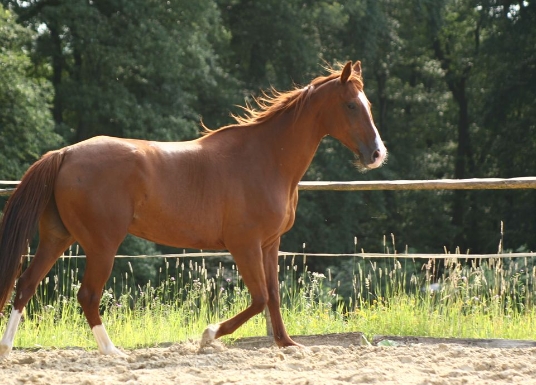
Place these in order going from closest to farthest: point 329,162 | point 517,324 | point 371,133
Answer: point 371,133 < point 517,324 < point 329,162

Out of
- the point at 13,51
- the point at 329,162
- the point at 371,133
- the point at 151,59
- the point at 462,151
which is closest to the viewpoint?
the point at 371,133

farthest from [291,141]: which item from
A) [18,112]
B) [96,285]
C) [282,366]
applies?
[18,112]

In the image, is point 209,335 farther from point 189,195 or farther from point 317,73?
point 317,73

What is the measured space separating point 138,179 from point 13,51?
1310 centimetres

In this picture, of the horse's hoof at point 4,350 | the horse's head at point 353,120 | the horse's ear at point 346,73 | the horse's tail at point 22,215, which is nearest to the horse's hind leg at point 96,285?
the horse's tail at point 22,215

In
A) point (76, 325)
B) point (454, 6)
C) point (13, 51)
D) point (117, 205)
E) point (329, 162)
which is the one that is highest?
point (454, 6)

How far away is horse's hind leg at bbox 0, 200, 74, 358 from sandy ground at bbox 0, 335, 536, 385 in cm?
37

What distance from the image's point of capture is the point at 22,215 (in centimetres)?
542

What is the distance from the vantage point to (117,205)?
5.48 meters

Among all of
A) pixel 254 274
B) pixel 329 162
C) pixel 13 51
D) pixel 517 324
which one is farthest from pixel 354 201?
pixel 254 274

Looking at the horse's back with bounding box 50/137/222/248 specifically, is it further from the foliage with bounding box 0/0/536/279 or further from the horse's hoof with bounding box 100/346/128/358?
the foliage with bounding box 0/0/536/279

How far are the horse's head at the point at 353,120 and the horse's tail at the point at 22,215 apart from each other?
1914mm

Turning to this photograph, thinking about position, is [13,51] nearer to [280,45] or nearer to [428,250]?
[280,45]

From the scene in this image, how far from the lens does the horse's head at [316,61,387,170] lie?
5.86 metres
